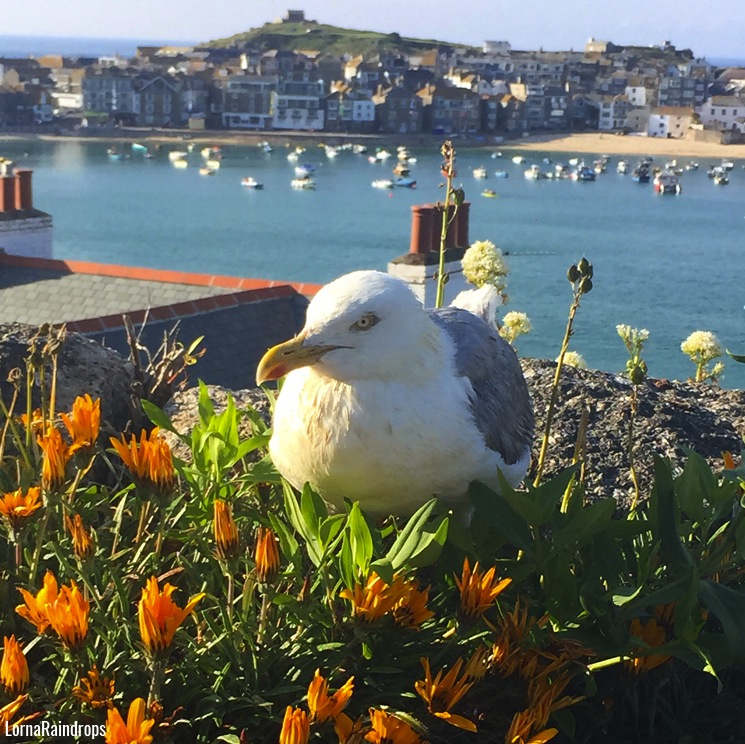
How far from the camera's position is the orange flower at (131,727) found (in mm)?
2006

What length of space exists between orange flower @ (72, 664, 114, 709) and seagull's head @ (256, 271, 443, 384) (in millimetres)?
850

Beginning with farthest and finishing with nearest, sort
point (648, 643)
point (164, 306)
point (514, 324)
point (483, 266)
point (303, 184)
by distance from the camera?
point (303, 184)
point (164, 306)
point (514, 324)
point (483, 266)
point (648, 643)

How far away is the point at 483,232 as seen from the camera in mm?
56438

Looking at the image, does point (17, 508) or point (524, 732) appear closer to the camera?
point (524, 732)

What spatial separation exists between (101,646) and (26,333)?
2414mm

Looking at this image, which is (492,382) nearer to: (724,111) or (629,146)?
(629,146)

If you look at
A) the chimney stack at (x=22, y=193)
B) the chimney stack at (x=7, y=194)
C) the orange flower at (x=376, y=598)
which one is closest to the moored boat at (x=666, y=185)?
the chimney stack at (x=22, y=193)

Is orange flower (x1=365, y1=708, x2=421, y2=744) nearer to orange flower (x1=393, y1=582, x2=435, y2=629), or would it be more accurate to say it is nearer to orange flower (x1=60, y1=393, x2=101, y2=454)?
orange flower (x1=393, y1=582, x2=435, y2=629)

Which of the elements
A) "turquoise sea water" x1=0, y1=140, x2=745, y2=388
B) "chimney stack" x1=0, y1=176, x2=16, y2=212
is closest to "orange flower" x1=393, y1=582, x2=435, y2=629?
"chimney stack" x1=0, y1=176, x2=16, y2=212

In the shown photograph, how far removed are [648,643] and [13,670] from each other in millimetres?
1408

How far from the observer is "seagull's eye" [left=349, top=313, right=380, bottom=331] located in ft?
9.36

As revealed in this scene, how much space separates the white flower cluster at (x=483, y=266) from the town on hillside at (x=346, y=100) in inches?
4086

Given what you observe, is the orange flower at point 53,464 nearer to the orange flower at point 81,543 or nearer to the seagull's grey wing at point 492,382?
the orange flower at point 81,543

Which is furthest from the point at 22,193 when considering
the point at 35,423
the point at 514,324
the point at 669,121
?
the point at 669,121
